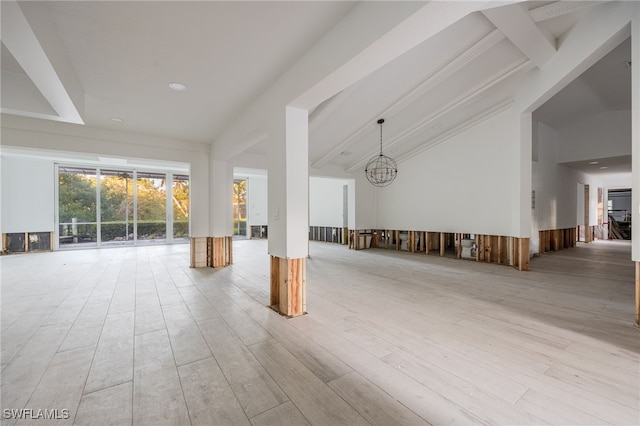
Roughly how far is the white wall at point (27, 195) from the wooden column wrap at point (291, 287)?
9.05 meters

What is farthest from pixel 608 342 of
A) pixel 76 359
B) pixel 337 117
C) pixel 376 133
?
pixel 376 133

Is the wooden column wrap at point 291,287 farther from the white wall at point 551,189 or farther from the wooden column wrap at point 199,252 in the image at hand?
the white wall at point 551,189

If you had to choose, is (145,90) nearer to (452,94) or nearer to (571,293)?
(452,94)

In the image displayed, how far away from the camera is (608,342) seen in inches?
93.4

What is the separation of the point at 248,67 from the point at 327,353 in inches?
118

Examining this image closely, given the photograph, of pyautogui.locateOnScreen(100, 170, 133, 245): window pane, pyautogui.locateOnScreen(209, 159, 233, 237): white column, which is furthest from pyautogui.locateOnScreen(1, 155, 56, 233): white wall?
pyautogui.locateOnScreen(209, 159, 233, 237): white column

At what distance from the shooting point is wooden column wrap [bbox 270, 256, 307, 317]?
9.95 ft

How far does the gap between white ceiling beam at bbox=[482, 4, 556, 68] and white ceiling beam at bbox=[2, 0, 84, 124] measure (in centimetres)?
443

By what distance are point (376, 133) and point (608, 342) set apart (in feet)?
17.6

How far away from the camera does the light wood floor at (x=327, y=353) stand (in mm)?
1574

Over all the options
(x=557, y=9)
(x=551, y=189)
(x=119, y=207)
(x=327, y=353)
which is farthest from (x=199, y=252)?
(x=551, y=189)

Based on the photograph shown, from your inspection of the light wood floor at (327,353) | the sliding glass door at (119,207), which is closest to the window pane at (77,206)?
the sliding glass door at (119,207)

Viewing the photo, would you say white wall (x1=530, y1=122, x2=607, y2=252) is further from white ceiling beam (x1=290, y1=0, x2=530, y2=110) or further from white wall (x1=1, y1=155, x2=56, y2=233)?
white wall (x1=1, y1=155, x2=56, y2=233)

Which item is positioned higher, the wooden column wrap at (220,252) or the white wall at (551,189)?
the white wall at (551,189)
